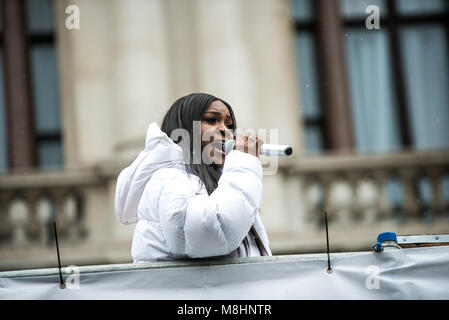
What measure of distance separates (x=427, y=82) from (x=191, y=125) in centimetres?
745

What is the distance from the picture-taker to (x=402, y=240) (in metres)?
3.28

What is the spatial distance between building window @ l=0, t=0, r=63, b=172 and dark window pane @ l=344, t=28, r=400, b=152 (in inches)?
153

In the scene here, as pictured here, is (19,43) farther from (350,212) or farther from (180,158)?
(180,158)

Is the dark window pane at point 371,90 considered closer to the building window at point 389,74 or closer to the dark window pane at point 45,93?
the building window at point 389,74

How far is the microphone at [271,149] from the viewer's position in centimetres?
339

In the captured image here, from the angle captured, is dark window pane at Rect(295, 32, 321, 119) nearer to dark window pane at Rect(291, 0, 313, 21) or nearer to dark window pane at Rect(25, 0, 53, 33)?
dark window pane at Rect(291, 0, 313, 21)

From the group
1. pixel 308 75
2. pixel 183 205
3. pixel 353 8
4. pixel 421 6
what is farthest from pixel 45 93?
pixel 183 205

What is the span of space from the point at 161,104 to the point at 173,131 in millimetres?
5288

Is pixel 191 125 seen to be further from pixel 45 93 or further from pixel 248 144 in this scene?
pixel 45 93

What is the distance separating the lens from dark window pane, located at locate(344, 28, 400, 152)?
34.1 ft

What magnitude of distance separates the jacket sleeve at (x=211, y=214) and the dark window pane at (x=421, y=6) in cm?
799

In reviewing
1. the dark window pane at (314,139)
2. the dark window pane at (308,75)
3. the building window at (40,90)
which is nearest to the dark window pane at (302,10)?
the dark window pane at (308,75)

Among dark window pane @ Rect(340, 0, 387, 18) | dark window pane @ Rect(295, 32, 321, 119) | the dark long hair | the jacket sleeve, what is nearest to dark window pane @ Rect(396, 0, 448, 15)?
dark window pane @ Rect(340, 0, 387, 18)
